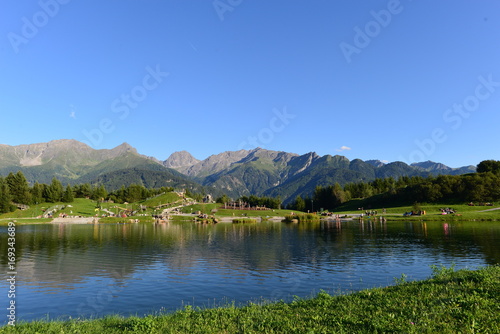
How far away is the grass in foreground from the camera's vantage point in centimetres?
1437

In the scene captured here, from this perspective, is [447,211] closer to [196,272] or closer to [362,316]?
[196,272]

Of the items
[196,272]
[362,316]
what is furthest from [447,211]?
[362,316]

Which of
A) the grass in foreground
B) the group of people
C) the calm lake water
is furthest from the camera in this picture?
the group of people

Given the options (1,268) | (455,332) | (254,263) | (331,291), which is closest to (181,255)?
(254,263)

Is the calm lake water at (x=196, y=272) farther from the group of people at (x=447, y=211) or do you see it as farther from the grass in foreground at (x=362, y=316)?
the group of people at (x=447, y=211)

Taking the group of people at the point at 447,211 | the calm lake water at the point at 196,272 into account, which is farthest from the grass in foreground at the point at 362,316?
Answer: the group of people at the point at 447,211

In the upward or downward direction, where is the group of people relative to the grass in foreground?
downward

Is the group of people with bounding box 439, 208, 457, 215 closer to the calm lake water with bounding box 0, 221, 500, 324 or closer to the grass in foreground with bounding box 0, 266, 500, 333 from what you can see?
the calm lake water with bounding box 0, 221, 500, 324

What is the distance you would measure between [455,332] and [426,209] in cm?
19730

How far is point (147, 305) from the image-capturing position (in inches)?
1145

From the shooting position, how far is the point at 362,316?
16844 mm

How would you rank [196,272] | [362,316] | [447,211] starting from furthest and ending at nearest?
[447,211] → [196,272] → [362,316]

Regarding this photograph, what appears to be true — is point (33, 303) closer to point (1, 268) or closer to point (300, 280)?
point (1, 268)

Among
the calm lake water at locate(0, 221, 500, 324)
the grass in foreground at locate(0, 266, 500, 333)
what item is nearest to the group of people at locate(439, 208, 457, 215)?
the calm lake water at locate(0, 221, 500, 324)
